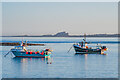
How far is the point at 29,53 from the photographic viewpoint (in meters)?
61.3

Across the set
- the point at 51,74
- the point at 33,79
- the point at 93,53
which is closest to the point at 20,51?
the point at 93,53

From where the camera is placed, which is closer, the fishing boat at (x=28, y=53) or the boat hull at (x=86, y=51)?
the fishing boat at (x=28, y=53)

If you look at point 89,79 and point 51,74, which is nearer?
point 89,79

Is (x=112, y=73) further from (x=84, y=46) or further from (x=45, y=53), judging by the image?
(x=84, y=46)

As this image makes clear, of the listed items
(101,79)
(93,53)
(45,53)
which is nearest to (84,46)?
(93,53)

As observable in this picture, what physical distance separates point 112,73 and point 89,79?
→ 6947mm

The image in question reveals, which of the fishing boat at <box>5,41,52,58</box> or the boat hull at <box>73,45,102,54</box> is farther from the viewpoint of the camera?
the boat hull at <box>73,45,102,54</box>

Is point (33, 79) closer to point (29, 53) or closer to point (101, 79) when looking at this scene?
point (101, 79)

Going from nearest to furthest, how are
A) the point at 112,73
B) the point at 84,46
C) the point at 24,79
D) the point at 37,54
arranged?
the point at 24,79, the point at 112,73, the point at 37,54, the point at 84,46

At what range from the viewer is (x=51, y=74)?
33656 millimetres

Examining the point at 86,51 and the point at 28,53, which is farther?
the point at 86,51

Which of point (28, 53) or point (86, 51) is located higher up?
point (28, 53)

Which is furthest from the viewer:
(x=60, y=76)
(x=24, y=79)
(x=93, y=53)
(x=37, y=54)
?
(x=93, y=53)

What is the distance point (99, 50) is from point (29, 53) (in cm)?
2295
